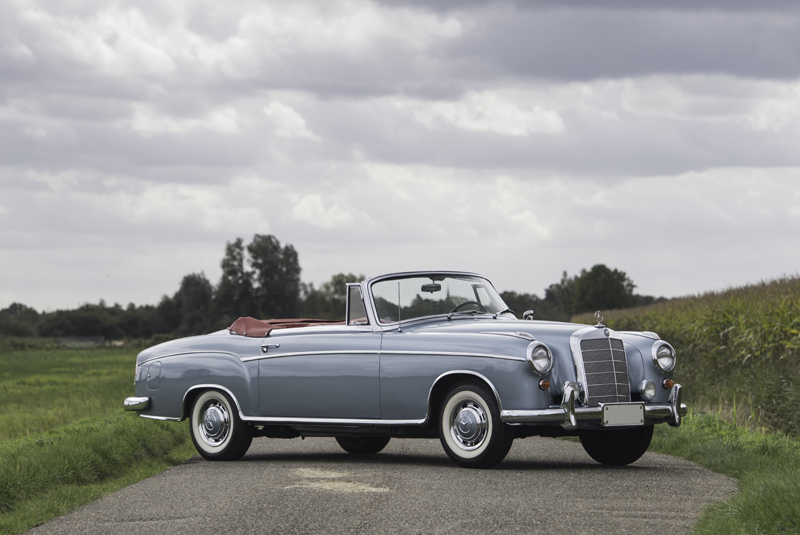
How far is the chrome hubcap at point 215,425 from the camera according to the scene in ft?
33.7

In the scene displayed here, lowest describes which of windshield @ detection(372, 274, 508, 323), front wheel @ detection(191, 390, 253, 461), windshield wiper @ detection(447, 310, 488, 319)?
front wheel @ detection(191, 390, 253, 461)

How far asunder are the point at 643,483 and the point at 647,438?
1.47 metres

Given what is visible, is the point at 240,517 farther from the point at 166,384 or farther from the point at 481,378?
the point at 166,384

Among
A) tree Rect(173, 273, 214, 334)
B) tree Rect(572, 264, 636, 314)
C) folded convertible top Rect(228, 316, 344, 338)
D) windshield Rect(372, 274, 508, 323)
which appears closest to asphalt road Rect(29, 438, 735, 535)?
folded convertible top Rect(228, 316, 344, 338)

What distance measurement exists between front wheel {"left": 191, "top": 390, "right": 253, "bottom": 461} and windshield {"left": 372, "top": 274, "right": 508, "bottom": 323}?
1.88m

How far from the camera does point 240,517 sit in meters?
6.35

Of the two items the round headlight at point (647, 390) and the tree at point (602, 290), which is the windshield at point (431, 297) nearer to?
the round headlight at point (647, 390)

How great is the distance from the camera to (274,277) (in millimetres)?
113875

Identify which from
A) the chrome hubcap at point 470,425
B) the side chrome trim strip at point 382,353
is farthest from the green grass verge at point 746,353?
the side chrome trim strip at point 382,353

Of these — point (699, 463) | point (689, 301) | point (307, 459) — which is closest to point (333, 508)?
point (307, 459)

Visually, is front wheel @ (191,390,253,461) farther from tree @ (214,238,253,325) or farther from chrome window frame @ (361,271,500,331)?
tree @ (214,238,253,325)

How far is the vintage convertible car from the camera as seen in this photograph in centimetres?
841

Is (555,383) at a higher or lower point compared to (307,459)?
higher

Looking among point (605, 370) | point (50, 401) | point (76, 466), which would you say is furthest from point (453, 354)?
point (50, 401)
